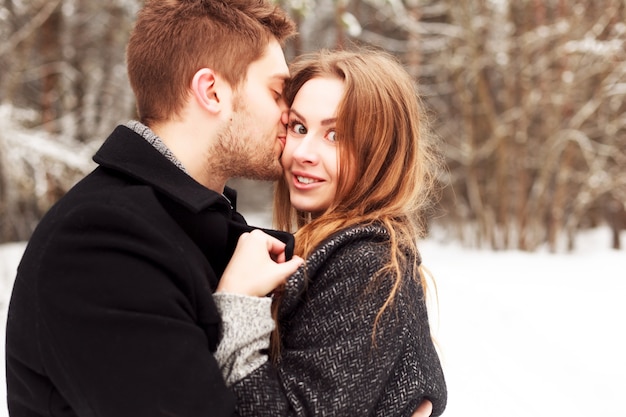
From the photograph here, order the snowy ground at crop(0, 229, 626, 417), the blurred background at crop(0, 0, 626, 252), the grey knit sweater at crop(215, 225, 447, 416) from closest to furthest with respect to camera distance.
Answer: the grey knit sweater at crop(215, 225, 447, 416)
the snowy ground at crop(0, 229, 626, 417)
the blurred background at crop(0, 0, 626, 252)

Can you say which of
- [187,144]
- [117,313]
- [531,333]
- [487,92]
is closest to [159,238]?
[117,313]

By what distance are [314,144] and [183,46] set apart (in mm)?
520

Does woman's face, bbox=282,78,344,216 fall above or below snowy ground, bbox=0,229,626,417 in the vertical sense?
above

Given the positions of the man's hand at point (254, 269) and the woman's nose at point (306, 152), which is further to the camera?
the woman's nose at point (306, 152)

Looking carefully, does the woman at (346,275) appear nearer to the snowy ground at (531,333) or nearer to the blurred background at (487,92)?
the snowy ground at (531,333)

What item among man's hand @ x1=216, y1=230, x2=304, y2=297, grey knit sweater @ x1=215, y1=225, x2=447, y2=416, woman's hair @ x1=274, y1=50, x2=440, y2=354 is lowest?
grey knit sweater @ x1=215, y1=225, x2=447, y2=416

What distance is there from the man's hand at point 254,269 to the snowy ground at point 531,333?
3.97 ft

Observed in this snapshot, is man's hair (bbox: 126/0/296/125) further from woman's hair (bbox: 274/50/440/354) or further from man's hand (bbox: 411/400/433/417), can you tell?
man's hand (bbox: 411/400/433/417)

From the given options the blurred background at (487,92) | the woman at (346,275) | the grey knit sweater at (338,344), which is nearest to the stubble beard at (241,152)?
the woman at (346,275)

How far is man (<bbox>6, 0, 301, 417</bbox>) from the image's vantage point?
142 cm

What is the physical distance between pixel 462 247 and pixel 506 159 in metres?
1.69

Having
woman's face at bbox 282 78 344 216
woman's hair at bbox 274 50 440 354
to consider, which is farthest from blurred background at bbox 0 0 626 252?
woman's face at bbox 282 78 344 216

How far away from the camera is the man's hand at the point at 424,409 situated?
191cm

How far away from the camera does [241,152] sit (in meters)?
2.03
